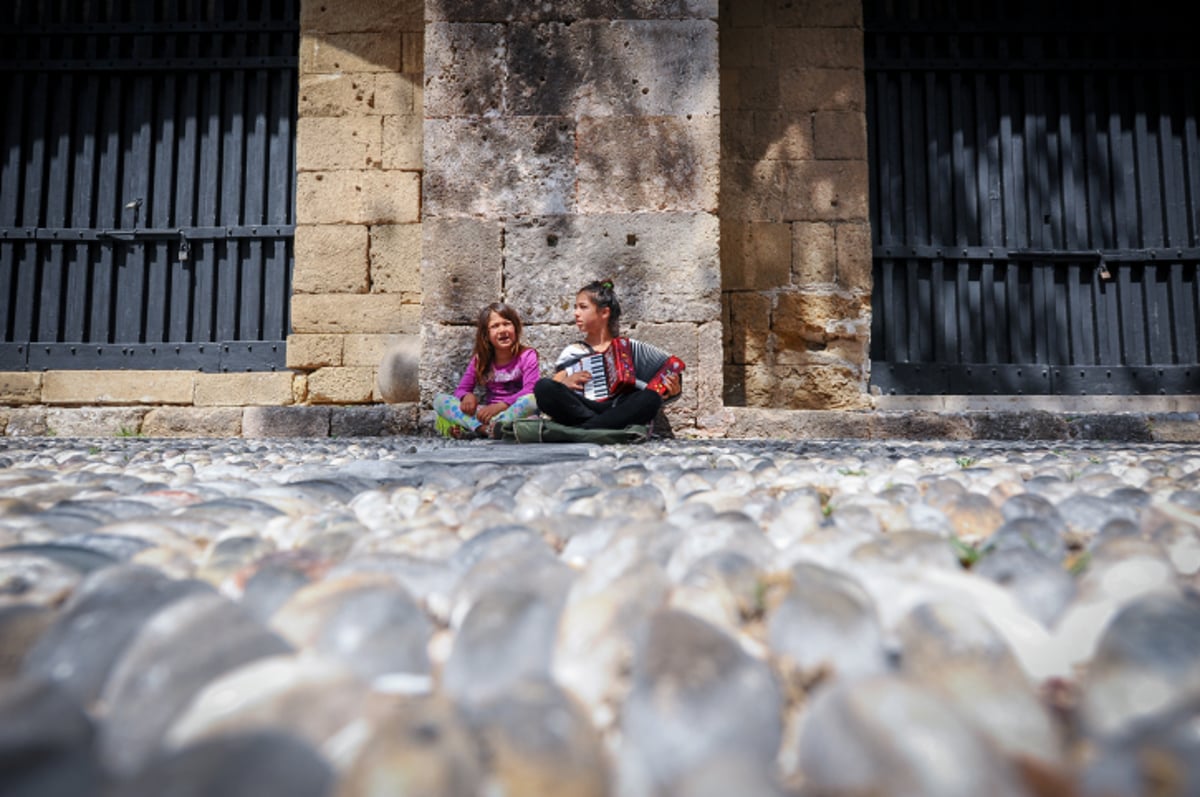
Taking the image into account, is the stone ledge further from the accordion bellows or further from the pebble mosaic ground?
the pebble mosaic ground

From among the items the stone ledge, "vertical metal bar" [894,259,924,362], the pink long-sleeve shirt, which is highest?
"vertical metal bar" [894,259,924,362]

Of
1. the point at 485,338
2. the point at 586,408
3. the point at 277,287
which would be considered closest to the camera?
the point at 586,408

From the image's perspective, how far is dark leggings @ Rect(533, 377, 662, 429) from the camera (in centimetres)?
378

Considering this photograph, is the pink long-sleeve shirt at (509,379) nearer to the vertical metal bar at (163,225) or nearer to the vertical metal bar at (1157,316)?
the vertical metal bar at (163,225)

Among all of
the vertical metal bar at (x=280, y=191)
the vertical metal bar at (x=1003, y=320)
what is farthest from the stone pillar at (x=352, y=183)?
the vertical metal bar at (x=1003, y=320)

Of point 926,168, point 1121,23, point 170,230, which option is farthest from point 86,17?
point 1121,23

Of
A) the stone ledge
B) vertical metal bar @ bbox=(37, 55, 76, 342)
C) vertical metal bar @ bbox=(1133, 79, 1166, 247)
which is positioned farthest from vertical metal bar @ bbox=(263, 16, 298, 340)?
vertical metal bar @ bbox=(1133, 79, 1166, 247)

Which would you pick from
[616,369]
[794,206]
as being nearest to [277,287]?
[616,369]

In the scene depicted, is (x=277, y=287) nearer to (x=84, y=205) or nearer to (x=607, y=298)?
(x=84, y=205)

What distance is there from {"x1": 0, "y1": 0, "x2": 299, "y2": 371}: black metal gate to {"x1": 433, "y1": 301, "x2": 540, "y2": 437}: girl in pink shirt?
2182 millimetres

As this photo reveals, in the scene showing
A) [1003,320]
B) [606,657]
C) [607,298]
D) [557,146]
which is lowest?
[606,657]

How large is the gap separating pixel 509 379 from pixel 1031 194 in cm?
407

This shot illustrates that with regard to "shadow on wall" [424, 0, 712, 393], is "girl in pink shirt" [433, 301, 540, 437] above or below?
below

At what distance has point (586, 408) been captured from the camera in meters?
3.84
